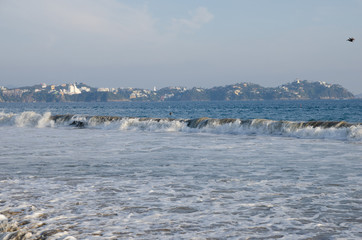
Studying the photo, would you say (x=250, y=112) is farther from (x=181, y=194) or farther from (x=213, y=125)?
(x=181, y=194)

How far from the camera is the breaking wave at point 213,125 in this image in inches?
1022

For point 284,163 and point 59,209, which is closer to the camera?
point 59,209

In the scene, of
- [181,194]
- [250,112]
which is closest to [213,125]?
[181,194]

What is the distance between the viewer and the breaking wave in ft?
85.2

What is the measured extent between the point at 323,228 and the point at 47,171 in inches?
353

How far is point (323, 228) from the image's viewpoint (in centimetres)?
639

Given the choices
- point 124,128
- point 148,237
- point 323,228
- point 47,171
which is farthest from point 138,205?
point 124,128

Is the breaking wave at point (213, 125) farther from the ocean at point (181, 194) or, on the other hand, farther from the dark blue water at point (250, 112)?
the dark blue water at point (250, 112)

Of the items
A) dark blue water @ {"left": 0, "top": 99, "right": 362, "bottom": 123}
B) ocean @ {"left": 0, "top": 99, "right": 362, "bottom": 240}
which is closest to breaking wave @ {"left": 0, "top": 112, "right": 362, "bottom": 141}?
ocean @ {"left": 0, "top": 99, "right": 362, "bottom": 240}

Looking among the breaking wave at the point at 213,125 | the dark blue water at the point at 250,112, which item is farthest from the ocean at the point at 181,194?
the dark blue water at the point at 250,112

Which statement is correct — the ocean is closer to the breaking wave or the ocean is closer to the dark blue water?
the breaking wave

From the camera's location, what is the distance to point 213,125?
34.0 metres

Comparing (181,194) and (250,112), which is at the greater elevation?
(250,112)

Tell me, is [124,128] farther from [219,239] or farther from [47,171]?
[219,239]
